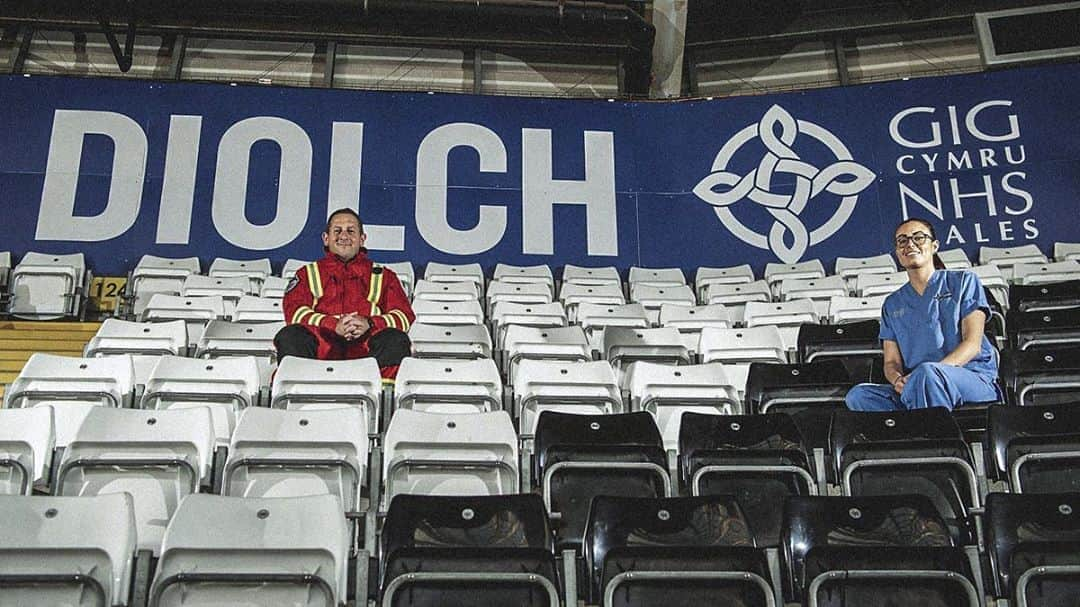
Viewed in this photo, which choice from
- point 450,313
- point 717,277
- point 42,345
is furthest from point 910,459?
point 42,345

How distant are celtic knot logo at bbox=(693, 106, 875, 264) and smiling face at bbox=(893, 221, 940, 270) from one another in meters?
4.64

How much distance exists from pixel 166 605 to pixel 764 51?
10081 millimetres

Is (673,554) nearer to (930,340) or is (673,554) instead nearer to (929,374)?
(929,374)

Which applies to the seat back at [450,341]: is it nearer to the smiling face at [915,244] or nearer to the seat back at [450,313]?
the seat back at [450,313]

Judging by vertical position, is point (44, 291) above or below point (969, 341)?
above

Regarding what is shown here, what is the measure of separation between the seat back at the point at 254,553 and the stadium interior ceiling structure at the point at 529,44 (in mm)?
8040

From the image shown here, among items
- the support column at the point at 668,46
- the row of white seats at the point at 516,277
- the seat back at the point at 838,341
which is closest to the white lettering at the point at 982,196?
the row of white seats at the point at 516,277

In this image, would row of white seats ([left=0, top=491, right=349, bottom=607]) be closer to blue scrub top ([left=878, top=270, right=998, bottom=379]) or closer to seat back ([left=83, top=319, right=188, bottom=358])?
blue scrub top ([left=878, top=270, right=998, bottom=379])

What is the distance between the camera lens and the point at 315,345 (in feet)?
18.0

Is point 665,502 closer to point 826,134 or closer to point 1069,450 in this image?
point 1069,450

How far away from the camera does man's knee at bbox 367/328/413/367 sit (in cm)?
544

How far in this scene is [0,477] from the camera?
146 inches

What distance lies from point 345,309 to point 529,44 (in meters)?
6.50

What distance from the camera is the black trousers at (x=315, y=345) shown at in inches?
213
